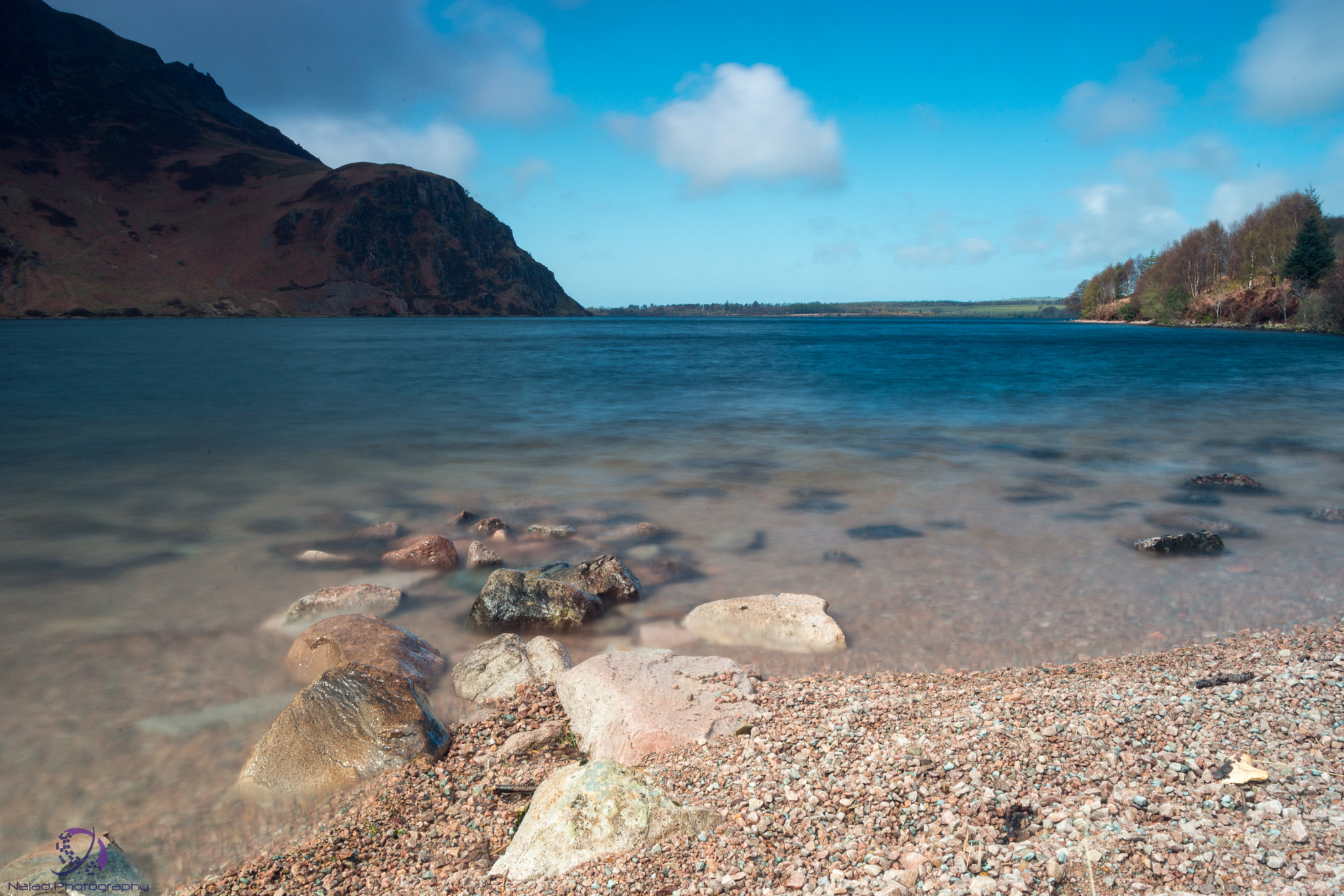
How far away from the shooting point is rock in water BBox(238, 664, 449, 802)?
400 cm

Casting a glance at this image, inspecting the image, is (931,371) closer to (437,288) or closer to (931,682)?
(931,682)

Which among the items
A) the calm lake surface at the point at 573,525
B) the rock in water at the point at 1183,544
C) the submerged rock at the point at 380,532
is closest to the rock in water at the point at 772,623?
the calm lake surface at the point at 573,525

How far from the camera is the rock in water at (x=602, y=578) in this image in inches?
264

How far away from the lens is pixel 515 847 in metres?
3.23

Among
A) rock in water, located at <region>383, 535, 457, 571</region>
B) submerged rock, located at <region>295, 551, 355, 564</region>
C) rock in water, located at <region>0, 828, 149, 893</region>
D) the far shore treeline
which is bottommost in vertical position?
rock in water, located at <region>0, 828, 149, 893</region>

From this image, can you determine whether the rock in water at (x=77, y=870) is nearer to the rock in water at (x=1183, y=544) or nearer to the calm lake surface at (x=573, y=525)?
the calm lake surface at (x=573, y=525)

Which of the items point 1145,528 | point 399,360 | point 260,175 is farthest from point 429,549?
point 260,175

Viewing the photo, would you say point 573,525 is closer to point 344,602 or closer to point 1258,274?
point 344,602

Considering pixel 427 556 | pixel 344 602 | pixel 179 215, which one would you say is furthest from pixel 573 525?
pixel 179 215

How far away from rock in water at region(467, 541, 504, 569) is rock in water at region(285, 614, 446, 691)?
2.06 meters

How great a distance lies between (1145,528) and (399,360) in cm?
3792

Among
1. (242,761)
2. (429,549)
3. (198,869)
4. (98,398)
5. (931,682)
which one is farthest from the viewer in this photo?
(98,398)

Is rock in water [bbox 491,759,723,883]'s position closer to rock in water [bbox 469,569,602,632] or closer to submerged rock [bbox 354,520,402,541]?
rock in water [bbox 469,569,602,632]

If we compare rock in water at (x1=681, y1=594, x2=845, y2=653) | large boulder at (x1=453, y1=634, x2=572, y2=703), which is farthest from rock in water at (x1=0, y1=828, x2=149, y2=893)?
rock in water at (x1=681, y1=594, x2=845, y2=653)
